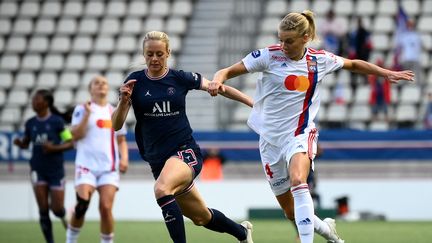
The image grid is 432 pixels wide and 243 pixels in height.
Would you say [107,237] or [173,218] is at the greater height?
[173,218]

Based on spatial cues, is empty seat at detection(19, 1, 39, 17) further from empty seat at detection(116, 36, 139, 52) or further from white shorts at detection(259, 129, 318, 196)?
white shorts at detection(259, 129, 318, 196)

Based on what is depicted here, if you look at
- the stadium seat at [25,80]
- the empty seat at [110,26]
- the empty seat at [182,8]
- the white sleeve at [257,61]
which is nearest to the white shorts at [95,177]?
the white sleeve at [257,61]

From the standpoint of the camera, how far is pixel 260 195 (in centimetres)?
2227

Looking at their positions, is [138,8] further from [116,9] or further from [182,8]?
[182,8]

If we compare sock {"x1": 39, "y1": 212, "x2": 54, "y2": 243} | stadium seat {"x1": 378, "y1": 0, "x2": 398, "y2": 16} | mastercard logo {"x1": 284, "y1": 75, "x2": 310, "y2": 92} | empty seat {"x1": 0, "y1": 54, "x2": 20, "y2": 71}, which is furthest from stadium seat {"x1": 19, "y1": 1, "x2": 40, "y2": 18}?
mastercard logo {"x1": 284, "y1": 75, "x2": 310, "y2": 92}

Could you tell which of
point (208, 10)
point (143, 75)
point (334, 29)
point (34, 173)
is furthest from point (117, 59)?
point (143, 75)

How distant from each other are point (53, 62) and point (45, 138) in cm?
1432

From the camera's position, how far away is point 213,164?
Result: 22.6m

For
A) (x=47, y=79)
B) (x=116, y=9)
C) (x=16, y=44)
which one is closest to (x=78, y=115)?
(x=47, y=79)

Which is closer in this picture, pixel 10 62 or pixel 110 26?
pixel 10 62

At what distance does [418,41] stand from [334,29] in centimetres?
192

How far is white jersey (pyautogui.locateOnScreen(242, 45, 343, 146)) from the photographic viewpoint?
1049 cm

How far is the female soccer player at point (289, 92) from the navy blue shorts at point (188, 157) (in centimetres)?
62

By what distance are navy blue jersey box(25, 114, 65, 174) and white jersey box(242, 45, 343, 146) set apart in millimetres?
4862
